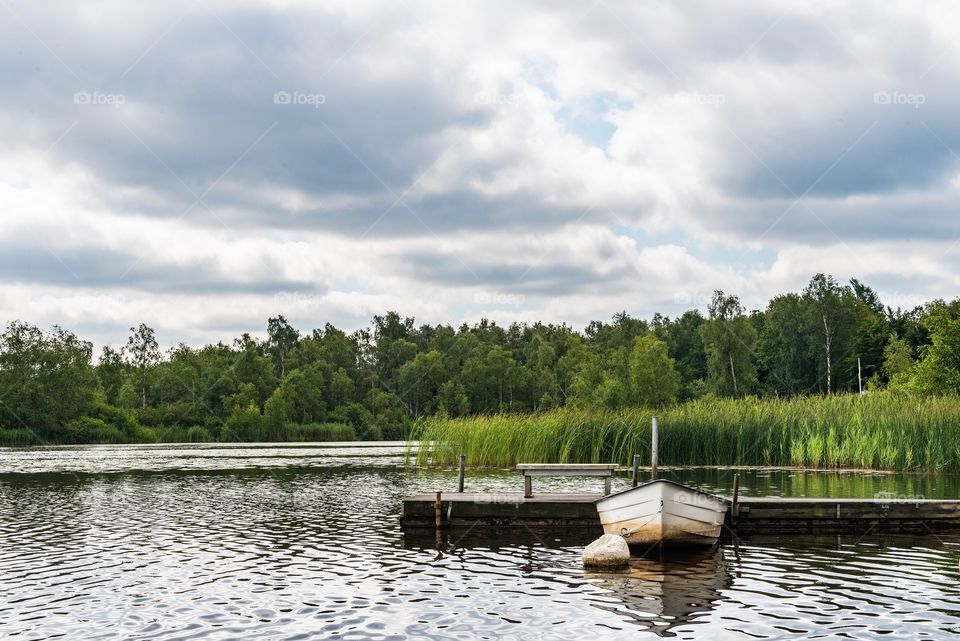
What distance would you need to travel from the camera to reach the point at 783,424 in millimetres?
38469

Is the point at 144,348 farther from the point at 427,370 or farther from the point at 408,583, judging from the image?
the point at 408,583

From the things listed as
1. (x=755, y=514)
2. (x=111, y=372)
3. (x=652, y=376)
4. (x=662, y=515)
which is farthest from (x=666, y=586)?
(x=111, y=372)

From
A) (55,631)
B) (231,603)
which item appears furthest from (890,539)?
(55,631)

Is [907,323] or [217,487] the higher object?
[907,323]

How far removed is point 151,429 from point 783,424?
89955 millimetres

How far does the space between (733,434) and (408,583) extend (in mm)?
26592

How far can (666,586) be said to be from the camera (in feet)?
50.9

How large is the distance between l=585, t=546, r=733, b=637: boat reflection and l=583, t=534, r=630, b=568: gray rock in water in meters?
0.29

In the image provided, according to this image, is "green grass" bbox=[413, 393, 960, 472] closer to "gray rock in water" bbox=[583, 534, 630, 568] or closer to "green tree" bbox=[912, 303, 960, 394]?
"green tree" bbox=[912, 303, 960, 394]

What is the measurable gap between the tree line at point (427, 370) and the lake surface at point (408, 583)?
180 feet

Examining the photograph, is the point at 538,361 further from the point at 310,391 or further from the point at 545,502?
the point at 545,502

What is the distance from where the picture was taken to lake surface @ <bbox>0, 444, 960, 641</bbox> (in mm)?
12469

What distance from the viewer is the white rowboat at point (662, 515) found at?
18.6 meters

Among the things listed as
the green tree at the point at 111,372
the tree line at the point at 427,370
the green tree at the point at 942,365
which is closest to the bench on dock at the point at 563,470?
the green tree at the point at 942,365
